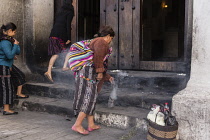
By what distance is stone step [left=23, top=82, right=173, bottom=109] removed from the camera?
4.77 m

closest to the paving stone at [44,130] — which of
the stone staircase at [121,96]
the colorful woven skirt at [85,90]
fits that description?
the stone staircase at [121,96]

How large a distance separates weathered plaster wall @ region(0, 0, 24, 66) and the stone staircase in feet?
4.57

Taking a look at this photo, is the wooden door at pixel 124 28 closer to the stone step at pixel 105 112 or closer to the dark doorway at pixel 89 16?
the stone step at pixel 105 112

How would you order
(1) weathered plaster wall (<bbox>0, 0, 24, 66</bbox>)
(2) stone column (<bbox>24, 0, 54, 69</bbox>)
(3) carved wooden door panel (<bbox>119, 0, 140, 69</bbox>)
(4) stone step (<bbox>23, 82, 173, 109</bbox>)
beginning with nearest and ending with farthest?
1. (4) stone step (<bbox>23, 82, 173, 109</bbox>)
2. (3) carved wooden door panel (<bbox>119, 0, 140, 69</bbox>)
3. (1) weathered plaster wall (<bbox>0, 0, 24, 66</bbox>)
4. (2) stone column (<bbox>24, 0, 54, 69</bbox>)

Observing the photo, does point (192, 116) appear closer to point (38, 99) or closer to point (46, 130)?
point (46, 130)

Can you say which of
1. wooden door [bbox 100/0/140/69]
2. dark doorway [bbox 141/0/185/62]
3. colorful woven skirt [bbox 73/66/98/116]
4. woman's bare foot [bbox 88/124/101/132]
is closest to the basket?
colorful woven skirt [bbox 73/66/98/116]

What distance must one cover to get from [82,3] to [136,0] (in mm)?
2678

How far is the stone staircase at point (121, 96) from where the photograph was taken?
14.8 feet

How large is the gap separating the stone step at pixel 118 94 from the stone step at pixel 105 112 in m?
0.13

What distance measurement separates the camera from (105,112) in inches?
182

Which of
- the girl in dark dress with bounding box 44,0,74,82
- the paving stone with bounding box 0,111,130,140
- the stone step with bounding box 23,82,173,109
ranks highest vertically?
the girl in dark dress with bounding box 44,0,74,82

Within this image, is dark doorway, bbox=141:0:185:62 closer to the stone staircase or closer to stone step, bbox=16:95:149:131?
the stone staircase

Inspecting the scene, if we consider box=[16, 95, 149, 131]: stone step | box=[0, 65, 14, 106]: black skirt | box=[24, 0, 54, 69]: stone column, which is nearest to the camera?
box=[16, 95, 149, 131]: stone step

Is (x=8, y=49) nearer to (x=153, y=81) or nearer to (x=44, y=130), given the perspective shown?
(x=44, y=130)
